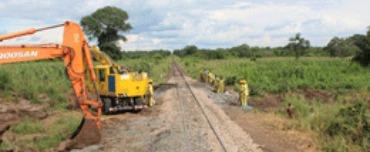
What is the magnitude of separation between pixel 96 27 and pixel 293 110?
79157 mm

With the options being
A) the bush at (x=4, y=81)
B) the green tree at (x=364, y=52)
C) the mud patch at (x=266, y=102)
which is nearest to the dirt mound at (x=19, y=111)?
the bush at (x=4, y=81)

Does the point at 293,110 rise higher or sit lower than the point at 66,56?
lower

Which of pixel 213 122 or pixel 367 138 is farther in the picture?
pixel 213 122

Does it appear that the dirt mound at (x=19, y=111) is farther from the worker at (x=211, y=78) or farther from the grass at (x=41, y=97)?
the worker at (x=211, y=78)

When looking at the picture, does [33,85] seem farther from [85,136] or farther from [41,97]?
[85,136]

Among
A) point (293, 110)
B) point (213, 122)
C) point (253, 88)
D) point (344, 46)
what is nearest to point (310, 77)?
point (253, 88)

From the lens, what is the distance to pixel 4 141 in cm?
1720

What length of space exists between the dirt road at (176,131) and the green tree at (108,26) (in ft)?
230

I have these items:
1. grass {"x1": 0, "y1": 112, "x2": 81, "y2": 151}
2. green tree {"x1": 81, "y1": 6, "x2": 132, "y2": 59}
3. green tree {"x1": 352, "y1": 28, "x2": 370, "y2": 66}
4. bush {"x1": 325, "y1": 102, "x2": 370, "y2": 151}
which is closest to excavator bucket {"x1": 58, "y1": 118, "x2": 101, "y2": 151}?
grass {"x1": 0, "y1": 112, "x2": 81, "y2": 151}

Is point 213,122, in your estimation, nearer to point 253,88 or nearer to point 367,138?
point 367,138

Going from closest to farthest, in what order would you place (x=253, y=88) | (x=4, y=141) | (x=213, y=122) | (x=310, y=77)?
1. (x=4, y=141)
2. (x=213, y=122)
3. (x=253, y=88)
4. (x=310, y=77)

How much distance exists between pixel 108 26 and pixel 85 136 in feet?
280

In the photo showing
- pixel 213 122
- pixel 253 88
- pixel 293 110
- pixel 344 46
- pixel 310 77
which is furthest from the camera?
pixel 344 46

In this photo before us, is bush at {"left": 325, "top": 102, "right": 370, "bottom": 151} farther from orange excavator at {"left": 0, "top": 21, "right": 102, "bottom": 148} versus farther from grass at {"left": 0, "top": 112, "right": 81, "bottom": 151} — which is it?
grass at {"left": 0, "top": 112, "right": 81, "bottom": 151}
